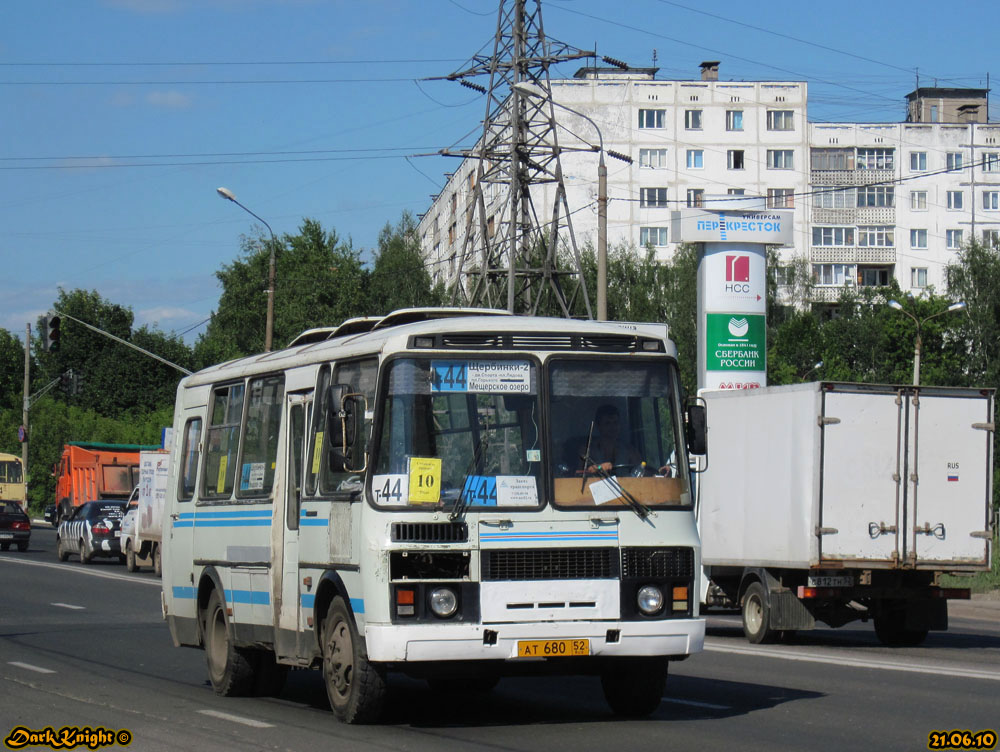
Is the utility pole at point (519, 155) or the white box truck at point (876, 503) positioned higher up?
the utility pole at point (519, 155)

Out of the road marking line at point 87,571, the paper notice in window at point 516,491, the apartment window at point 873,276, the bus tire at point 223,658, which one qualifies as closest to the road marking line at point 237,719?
the bus tire at point 223,658

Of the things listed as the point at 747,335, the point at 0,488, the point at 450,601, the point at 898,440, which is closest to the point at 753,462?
the point at 898,440

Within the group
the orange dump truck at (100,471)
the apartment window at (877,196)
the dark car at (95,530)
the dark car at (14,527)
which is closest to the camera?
the dark car at (95,530)

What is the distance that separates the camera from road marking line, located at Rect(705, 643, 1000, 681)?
13734mm

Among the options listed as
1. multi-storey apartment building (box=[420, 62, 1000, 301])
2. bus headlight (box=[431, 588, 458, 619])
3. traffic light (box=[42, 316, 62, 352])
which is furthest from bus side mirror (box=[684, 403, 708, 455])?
multi-storey apartment building (box=[420, 62, 1000, 301])

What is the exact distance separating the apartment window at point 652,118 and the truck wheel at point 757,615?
69.7 meters

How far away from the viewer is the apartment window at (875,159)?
89.9 meters

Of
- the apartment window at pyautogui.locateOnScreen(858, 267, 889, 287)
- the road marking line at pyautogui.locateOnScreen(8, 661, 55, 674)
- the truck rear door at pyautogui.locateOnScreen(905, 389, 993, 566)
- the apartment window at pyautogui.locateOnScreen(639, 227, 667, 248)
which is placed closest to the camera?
the road marking line at pyautogui.locateOnScreen(8, 661, 55, 674)

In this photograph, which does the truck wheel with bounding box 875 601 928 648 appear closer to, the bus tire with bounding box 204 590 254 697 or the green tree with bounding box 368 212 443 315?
the bus tire with bounding box 204 590 254 697

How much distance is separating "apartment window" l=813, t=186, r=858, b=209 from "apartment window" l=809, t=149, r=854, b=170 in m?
1.28

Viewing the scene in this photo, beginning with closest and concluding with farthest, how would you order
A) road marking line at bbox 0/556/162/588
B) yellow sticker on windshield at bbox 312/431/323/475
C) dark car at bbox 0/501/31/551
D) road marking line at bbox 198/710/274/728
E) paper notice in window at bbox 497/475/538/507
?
paper notice in window at bbox 497/475/538/507, road marking line at bbox 198/710/274/728, yellow sticker on windshield at bbox 312/431/323/475, road marking line at bbox 0/556/162/588, dark car at bbox 0/501/31/551

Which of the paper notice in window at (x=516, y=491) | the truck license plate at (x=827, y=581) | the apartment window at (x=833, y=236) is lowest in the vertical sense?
the truck license plate at (x=827, y=581)

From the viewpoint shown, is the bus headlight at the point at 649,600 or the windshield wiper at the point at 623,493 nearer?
the bus headlight at the point at 649,600

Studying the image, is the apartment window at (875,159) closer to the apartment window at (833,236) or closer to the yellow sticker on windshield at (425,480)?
the apartment window at (833,236)
